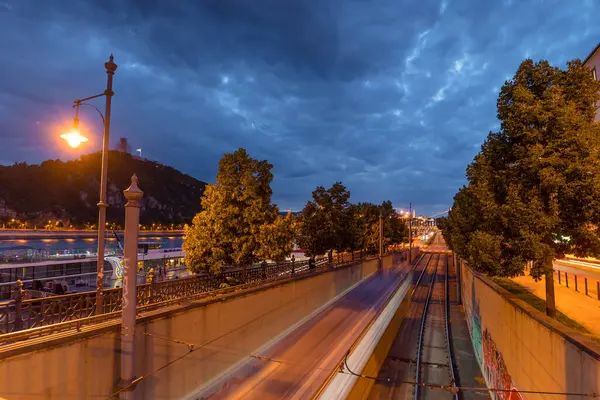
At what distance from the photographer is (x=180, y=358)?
34.6 ft

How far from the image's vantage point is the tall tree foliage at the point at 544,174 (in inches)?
352

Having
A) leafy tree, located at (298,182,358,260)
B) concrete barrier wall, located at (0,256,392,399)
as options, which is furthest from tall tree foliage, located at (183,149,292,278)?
leafy tree, located at (298,182,358,260)

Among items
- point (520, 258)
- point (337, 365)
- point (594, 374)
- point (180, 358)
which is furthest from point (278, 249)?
point (594, 374)

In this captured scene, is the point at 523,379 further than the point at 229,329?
No

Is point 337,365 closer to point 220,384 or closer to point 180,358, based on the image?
point 220,384

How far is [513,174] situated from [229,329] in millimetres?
11844

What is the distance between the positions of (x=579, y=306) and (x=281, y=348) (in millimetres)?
15280

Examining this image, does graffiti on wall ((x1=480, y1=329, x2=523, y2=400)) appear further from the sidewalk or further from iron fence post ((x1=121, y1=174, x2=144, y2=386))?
iron fence post ((x1=121, y1=174, x2=144, y2=386))

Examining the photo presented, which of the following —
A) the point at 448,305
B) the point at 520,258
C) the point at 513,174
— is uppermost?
the point at 513,174

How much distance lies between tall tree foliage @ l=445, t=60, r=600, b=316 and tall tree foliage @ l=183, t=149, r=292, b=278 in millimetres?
10089

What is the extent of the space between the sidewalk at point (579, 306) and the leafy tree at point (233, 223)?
1363 cm

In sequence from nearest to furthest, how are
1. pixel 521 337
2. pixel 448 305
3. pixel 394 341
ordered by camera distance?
pixel 521 337 < pixel 394 341 < pixel 448 305

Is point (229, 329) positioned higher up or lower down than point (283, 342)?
higher up

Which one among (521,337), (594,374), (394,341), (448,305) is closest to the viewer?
(594,374)
